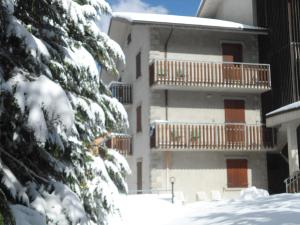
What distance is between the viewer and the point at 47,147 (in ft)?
19.5

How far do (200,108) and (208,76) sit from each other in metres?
1.77

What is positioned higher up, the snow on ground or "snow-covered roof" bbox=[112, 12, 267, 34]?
"snow-covered roof" bbox=[112, 12, 267, 34]

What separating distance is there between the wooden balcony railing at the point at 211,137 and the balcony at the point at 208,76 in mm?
1689

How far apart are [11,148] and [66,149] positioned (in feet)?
3.11

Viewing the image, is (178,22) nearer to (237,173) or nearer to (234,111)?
(234,111)

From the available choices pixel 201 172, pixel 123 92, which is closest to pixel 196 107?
pixel 201 172

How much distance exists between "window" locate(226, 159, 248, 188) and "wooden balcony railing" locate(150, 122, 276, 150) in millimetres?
1225

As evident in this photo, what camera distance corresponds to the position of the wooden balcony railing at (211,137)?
21.2 meters

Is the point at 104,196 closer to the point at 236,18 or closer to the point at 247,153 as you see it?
the point at 247,153

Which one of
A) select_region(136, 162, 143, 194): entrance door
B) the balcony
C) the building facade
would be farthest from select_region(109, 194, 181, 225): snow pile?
the building facade

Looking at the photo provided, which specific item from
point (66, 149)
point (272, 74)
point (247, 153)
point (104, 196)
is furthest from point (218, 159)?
point (66, 149)

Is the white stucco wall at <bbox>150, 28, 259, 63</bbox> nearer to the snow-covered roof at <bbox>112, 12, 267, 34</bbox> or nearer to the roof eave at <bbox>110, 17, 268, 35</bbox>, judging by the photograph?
the snow-covered roof at <bbox>112, 12, 267, 34</bbox>

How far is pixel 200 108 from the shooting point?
22.9 metres

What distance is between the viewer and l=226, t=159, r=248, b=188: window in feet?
74.1
